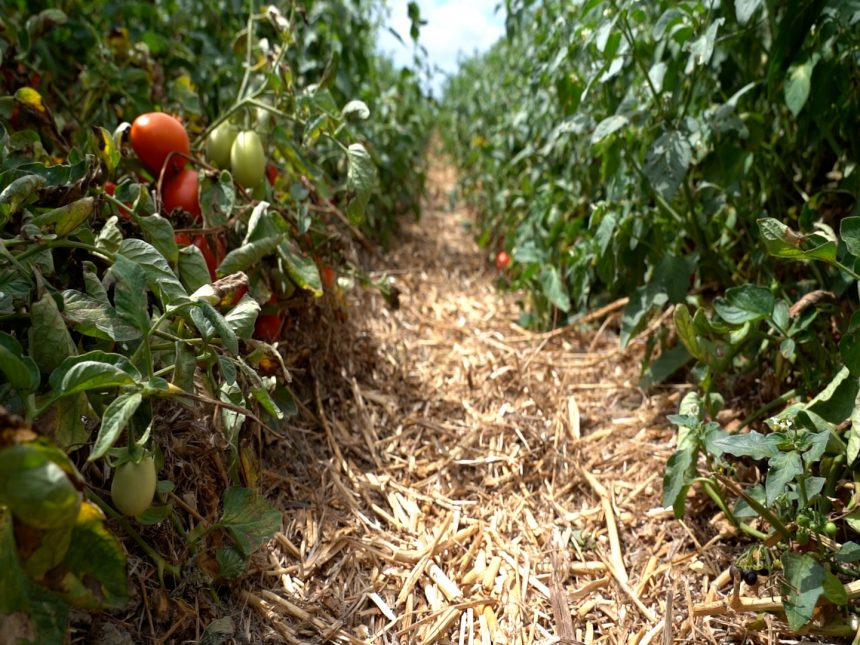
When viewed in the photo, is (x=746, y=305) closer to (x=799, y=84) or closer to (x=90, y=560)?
(x=799, y=84)

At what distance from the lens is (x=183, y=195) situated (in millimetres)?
1126

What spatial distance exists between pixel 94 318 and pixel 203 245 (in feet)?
1.23

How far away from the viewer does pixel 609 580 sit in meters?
1.01

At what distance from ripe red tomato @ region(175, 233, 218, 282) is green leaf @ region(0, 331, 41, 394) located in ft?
1.46

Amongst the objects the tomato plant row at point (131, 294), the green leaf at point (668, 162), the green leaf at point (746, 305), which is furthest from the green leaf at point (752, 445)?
the tomato plant row at point (131, 294)

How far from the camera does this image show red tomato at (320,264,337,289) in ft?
4.51

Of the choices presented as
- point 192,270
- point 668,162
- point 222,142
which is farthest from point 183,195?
point 668,162

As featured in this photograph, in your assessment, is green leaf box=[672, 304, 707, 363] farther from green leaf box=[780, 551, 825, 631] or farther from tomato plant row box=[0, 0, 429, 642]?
tomato plant row box=[0, 0, 429, 642]

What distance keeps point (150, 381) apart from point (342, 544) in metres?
0.51

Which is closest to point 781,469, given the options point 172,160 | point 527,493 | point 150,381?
point 527,493

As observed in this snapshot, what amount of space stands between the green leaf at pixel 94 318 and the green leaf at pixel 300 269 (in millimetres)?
411

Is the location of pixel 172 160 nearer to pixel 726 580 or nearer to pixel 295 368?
pixel 295 368

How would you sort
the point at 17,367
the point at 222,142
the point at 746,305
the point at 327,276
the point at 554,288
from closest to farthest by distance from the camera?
1. the point at 17,367
2. the point at 746,305
3. the point at 222,142
4. the point at 327,276
5. the point at 554,288

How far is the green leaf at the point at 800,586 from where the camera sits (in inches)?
31.4
